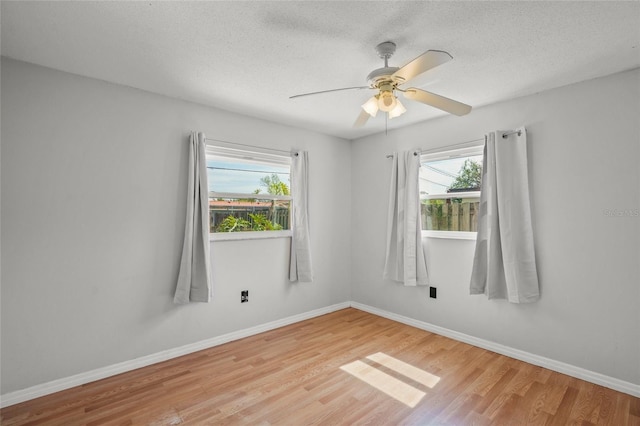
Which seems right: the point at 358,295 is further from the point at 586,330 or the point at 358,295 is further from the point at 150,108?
the point at 150,108

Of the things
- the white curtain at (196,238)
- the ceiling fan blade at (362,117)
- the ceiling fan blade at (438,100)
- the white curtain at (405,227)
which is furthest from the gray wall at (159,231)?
the ceiling fan blade at (362,117)

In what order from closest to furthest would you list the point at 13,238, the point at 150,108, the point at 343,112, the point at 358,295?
the point at 13,238
the point at 150,108
the point at 343,112
the point at 358,295

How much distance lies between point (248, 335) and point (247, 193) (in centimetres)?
155

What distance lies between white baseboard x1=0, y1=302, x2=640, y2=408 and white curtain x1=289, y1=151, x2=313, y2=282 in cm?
57

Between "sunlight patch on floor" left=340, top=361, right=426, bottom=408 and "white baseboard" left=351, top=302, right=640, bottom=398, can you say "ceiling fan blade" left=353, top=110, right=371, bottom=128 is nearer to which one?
"sunlight patch on floor" left=340, top=361, right=426, bottom=408

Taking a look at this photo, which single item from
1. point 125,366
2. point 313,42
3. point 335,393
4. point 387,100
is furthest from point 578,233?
point 125,366

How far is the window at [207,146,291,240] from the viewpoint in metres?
3.24

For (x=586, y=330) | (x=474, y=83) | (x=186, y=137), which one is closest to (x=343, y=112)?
(x=474, y=83)

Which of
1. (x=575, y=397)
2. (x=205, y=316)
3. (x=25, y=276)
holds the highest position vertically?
(x=25, y=276)

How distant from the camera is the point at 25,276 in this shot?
2.24m

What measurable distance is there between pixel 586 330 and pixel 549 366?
439 millimetres

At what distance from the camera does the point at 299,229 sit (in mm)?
3758

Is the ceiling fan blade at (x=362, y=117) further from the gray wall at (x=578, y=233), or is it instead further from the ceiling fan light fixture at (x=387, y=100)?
the gray wall at (x=578, y=233)

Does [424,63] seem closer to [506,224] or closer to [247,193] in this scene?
[506,224]
